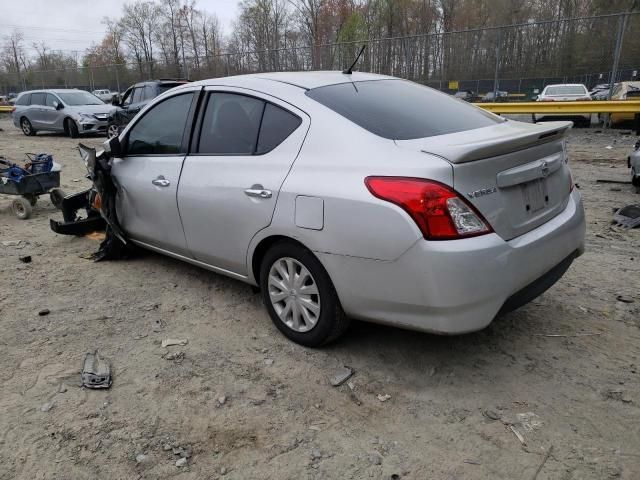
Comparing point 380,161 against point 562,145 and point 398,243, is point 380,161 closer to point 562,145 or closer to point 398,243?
point 398,243

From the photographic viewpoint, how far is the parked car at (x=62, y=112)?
1620 cm

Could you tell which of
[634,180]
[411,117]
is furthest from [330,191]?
[634,180]

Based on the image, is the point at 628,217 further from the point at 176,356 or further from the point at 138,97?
the point at 138,97

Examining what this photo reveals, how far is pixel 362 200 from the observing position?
2.62 m

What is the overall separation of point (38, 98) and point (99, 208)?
15580 millimetres

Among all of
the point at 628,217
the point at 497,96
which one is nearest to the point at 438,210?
the point at 628,217

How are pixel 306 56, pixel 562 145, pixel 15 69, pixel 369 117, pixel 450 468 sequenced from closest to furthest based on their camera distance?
pixel 450 468, pixel 369 117, pixel 562 145, pixel 306 56, pixel 15 69

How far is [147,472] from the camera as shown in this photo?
89.7 inches

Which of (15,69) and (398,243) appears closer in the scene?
(398,243)

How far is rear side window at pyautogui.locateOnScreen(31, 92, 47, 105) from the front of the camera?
17547 millimetres

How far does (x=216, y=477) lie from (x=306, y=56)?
2076 cm

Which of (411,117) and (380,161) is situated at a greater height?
(411,117)

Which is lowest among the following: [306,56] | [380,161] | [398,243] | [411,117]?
[398,243]

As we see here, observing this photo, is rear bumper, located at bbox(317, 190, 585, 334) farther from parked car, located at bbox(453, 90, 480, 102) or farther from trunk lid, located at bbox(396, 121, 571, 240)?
parked car, located at bbox(453, 90, 480, 102)
